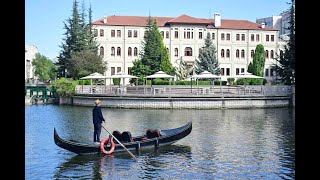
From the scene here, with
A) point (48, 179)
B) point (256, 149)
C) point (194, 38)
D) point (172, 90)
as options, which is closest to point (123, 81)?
point (194, 38)

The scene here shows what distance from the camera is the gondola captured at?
15344 mm

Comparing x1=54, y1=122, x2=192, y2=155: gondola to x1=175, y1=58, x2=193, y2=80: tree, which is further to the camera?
x1=175, y1=58, x2=193, y2=80: tree

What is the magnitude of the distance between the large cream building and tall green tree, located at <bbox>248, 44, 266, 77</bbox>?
3.29 meters

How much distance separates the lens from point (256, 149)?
58.0ft

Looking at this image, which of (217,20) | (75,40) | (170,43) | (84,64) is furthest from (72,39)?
(217,20)

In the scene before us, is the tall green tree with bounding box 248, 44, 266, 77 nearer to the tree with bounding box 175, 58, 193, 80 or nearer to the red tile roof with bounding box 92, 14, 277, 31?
the red tile roof with bounding box 92, 14, 277, 31

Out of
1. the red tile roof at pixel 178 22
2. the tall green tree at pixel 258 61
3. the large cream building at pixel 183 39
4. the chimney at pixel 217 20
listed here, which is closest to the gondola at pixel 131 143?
the large cream building at pixel 183 39

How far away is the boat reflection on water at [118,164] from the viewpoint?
42.5 feet

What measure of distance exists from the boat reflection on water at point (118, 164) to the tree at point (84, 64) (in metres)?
39.9

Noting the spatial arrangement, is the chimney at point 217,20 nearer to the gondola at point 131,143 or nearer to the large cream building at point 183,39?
the large cream building at point 183,39

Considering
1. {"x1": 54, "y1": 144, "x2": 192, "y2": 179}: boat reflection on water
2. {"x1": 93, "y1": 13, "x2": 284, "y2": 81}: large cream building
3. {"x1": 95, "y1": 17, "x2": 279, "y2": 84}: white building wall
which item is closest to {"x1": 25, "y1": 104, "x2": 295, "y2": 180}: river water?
{"x1": 54, "y1": 144, "x2": 192, "y2": 179}: boat reflection on water

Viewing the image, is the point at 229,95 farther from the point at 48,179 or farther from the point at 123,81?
the point at 48,179

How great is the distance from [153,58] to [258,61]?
57.0 feet

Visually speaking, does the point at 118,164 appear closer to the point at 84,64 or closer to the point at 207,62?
the point at 84,64
